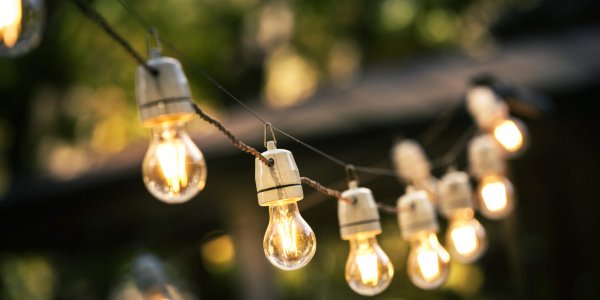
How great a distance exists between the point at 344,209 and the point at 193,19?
840 cm

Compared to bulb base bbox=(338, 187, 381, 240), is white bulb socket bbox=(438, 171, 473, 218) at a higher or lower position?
higher

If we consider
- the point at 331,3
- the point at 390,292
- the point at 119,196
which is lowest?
the point at 390,292

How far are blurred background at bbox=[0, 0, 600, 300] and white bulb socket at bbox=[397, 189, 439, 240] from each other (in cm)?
103

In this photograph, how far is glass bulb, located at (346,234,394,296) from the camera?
2256mm

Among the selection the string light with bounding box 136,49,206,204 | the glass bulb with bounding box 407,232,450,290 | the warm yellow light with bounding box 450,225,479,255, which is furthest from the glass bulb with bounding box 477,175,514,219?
the string light with bounding box 136,49,206,204

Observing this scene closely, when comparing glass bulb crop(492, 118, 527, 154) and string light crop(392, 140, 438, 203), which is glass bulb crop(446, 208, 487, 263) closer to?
string light crop(392, 140, 438, 203)

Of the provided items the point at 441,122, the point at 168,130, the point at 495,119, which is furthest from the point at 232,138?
the point at 441,122

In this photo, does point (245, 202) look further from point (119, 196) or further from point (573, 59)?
point (573, 59)

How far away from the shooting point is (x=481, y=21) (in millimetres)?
9820

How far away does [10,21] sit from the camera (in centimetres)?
154

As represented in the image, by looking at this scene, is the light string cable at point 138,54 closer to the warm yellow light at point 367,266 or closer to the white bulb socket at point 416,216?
the warm yellow light at point 367,266

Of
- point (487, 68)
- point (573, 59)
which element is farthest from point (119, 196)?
point (573, 59)

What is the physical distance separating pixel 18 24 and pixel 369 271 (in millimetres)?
1139

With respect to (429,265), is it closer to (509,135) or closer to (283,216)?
(283,216)
